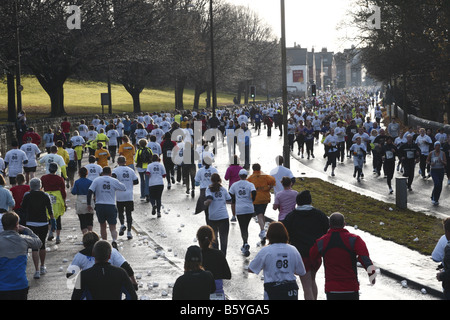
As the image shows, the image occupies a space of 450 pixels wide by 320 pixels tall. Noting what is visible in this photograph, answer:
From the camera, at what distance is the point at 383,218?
1773 centimetres

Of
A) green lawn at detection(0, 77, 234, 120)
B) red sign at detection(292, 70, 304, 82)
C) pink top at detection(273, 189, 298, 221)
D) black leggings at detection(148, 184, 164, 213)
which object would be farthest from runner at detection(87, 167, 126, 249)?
red sign at detection(292, 70, 304, 82)

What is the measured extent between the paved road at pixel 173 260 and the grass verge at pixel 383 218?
0.55 metres

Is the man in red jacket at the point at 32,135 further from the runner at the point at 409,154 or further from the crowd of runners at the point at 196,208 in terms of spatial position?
the runner at the point at 409,154

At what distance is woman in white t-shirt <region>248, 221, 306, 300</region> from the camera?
26.2ft

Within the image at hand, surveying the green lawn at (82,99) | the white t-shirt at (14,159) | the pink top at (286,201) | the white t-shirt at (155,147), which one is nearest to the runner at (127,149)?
the white t-shirt at (155,147)

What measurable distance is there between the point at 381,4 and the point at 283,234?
40778mm

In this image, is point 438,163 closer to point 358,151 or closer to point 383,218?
point 383,218

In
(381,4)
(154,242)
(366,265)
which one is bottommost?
(154,242)

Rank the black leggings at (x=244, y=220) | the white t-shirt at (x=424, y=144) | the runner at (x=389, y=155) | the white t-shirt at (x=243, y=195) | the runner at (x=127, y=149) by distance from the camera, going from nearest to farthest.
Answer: the white t-shirt at (x=243, y=195), the black leggings at (x=244, y=220), the runner at (x=127, y=149), the runner at (x=389, y=155), the white t-shirt at (x=424, y=144)

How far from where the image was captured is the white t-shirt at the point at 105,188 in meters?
14.1

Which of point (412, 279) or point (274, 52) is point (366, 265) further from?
point (274, 52)

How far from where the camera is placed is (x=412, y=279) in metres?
11.7

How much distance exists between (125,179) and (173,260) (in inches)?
109
